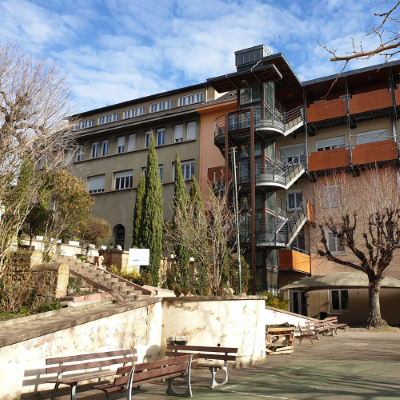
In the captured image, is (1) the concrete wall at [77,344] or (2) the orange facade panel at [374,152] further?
(2) the orange facade panel at [374,152]

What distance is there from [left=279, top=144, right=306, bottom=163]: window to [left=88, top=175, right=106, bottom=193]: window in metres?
14.1

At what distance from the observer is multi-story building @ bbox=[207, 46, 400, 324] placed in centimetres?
2505

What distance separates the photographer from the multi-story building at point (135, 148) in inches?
1244

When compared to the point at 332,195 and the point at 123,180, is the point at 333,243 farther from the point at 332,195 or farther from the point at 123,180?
the point at 123,180

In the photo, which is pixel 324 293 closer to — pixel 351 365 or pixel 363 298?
pixel 363 298

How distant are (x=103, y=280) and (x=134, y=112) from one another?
22008 mm

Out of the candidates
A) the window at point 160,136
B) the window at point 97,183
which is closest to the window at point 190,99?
the window at point 160,136

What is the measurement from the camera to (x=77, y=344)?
8891 mm

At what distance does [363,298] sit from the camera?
2552 centimetres

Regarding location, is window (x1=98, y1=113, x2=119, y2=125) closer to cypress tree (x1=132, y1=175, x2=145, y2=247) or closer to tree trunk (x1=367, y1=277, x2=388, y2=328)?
cypress tree (x1=132, y1=175, x2=145, y2=247)

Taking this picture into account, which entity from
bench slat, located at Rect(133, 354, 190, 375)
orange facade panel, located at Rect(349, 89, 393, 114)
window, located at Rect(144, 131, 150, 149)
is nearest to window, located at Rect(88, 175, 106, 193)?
window, located at Rect(144, 131, 150, 149)

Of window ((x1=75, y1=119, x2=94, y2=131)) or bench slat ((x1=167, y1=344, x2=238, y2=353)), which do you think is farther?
window ((x1=75, y1=119, x2=94, y2=131))

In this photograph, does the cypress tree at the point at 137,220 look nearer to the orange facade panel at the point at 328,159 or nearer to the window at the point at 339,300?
the orange facade panel at the point at 328,159

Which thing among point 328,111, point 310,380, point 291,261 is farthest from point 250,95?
point 310,380
